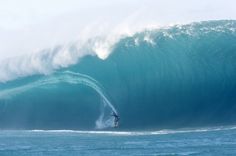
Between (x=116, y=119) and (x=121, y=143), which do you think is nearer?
(x=121, y=143)

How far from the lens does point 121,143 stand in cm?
5512

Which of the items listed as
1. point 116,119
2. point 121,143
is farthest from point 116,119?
point 121,143

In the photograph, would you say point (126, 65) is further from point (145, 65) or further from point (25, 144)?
point (25, 144)

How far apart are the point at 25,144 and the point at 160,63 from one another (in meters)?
12.9

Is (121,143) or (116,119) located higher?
(116,119)

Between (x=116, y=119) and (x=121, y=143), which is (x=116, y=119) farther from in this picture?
(x=121, y=143)

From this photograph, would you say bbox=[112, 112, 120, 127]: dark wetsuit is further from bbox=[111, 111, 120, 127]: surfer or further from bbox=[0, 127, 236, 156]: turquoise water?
bbox=[0, 127, 236, 156]: turquoise water

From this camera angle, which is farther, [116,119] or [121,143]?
[116,119]

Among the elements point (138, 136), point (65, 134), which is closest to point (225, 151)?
point (138, 136)

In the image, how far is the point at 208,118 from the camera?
6344 centimetres

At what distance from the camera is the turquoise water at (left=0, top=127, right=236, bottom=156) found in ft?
160

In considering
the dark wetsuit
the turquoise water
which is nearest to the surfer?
the dark wetsuit

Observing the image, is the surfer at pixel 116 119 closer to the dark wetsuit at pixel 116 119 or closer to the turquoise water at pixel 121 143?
the dark wetsuit at pixel 116 119

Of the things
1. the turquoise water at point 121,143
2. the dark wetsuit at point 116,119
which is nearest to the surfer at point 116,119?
the dark wetsuit at point 116,119
